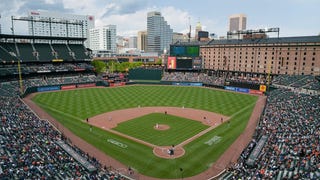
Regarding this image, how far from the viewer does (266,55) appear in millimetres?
84188

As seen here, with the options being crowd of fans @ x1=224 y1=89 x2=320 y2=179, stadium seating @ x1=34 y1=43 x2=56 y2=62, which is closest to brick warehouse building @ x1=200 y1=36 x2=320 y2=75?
crowd of fans @ x1=224 y1=89 x2=320 y2=179

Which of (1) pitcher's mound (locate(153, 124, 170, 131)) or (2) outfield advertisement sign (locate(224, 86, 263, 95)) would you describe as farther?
(2) outfield advertisement sign (locate(224, 86, 263, 95))

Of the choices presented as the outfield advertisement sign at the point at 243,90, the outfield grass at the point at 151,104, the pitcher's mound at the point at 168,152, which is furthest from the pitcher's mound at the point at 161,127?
the outfield advertisement sign at the point at 243,90

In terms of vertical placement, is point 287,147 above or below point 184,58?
below

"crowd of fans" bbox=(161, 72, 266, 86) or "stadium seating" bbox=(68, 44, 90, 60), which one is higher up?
"stadium seating" bbox=(68, 44, 90, 60)

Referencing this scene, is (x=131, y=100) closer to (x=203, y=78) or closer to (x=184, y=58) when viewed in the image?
(x=203, y=78)

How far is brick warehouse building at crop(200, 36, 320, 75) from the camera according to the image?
2913 inches

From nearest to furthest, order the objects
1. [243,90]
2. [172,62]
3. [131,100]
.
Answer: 1. [131,100]
2. [243,90]
3. [172,62]

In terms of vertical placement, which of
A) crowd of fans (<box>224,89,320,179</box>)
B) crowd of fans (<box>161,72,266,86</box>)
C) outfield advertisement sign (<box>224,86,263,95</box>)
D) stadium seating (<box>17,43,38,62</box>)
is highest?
stadium seating (<box>17,43,38,62</box>)

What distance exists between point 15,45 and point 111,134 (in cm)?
6366

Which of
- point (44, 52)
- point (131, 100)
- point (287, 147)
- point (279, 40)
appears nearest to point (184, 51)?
point (279, 40)

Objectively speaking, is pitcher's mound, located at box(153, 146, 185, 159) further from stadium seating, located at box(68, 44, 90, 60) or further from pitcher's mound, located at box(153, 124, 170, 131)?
stadium seating, located at box(68, 44, 90, 60)

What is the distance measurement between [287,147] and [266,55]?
212 feet

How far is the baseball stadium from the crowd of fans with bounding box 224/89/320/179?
4.0 inches
